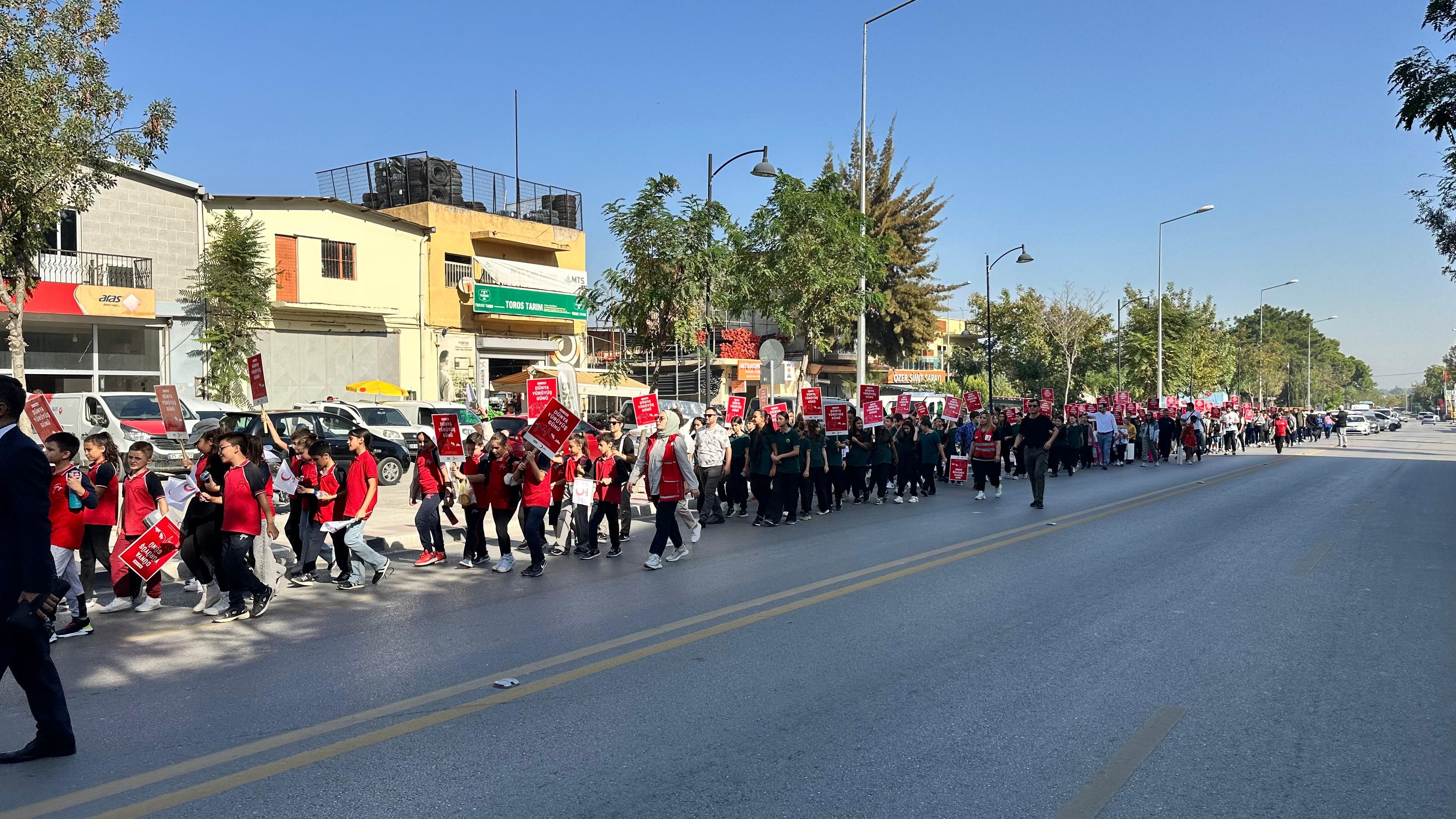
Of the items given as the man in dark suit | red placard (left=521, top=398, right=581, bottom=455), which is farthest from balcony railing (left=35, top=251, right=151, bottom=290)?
the man in dark suit

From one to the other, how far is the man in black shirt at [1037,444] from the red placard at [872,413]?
319cm

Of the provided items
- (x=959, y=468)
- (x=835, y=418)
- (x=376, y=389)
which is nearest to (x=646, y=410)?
(x=835, y=418)

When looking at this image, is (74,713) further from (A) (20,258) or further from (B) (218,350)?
(B) (218,350)

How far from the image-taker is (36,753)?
491 cm

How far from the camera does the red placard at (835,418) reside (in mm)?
17938

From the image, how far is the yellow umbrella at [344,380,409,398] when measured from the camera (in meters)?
30.4

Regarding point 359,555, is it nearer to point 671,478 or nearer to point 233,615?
point 233,615

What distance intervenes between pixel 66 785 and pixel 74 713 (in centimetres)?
144

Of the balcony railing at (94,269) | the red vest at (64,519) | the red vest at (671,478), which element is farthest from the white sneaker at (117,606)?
the balcony railing at (94,269)

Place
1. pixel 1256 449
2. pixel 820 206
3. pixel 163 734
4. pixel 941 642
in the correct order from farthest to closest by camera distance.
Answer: pixel 1256 449
pixel 820 206
pixel 941 642
pixel 163 734

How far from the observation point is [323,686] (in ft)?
20.5

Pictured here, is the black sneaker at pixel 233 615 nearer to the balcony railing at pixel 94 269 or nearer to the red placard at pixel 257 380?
the red placard at pixel 257 380

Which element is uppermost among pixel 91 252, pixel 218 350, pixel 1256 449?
pixel 91 252

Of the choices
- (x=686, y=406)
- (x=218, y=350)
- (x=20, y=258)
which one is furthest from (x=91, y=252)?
(x=686, y=406)
